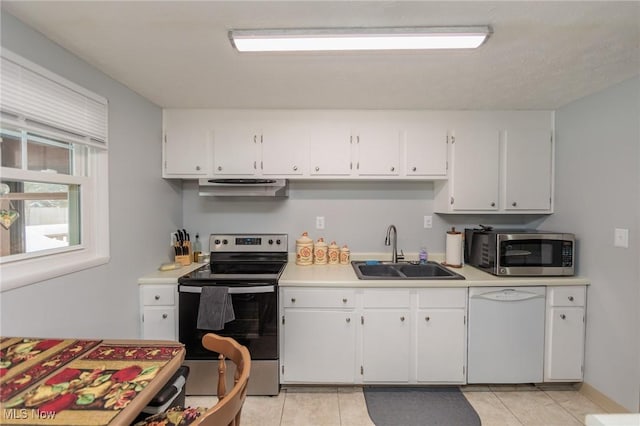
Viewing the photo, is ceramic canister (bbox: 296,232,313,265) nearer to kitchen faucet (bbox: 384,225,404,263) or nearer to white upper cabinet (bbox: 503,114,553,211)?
kitchen faucet (bbox: 384,225,404,263)

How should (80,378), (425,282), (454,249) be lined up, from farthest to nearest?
(454,249) < (425,282) < (80,378)

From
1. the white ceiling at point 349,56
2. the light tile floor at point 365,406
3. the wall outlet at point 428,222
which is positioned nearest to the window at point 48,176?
the white ceiling at point 349,56

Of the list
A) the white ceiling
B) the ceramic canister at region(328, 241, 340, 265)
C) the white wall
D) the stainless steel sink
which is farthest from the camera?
the ceramic canister at region(328, 241, 340, 265)

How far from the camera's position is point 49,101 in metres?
1.40

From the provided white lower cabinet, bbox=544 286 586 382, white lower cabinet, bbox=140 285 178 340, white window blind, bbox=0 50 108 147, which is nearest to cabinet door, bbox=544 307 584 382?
white lower cabinet, bbox=544 286 586 382

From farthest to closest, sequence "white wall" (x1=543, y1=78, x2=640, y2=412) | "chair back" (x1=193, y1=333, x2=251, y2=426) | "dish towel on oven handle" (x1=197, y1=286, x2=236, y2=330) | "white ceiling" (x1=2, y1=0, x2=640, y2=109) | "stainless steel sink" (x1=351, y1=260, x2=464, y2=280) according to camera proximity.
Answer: "stainless steel sink" (x1=351, y1=260, x2=464, y2=280)
"dish towel on oven handle" (x1=197, y1=286, x2=236, y2=330)
"white wall" (x1=543, y1=78, x2=640, y2=412)
"white ceiling" (x1=2, y1=0, x2=640, y2=109)
"chair back" (x1=193, y1=333, x2=251, y2=426)

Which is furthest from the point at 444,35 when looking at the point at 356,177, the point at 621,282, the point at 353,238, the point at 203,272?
the point at 203,272

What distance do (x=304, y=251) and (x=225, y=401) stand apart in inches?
69.1

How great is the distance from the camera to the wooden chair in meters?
0.77

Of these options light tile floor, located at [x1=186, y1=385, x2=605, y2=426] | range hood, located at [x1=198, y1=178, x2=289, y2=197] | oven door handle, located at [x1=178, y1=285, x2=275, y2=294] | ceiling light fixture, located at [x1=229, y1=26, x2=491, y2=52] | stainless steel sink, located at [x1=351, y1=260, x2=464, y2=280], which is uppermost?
ceiling light fixture, located at [x1=229, y1=26, x2=491, y2=52]

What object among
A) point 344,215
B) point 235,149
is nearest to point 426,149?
point 344,215

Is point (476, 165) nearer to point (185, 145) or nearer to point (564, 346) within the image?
point (564, 346)

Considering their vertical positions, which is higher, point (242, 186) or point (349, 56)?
point (349, 56)

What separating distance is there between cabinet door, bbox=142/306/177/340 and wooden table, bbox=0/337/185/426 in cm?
91
